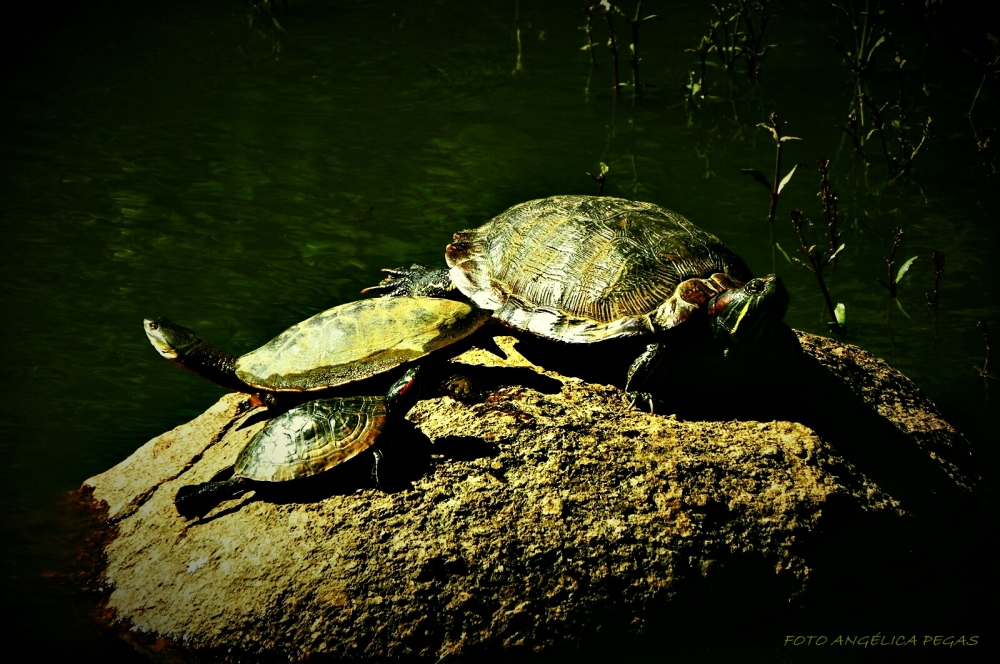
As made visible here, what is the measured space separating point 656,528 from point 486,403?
0.87 metres

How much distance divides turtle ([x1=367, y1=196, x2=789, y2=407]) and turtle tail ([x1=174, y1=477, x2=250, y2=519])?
1.37 m

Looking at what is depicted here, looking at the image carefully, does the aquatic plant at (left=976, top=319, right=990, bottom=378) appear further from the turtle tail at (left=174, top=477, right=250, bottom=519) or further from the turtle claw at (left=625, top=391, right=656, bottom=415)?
the turtle tail at (left=174, top=477, right=250, bottom=519)

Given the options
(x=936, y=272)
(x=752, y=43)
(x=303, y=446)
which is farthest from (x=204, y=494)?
(x=752, y=43)

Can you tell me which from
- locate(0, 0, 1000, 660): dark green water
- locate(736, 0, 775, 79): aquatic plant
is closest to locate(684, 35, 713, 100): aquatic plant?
locate(0, 0, 1000, 660): dark green water

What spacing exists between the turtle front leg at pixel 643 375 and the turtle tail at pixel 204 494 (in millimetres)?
1564

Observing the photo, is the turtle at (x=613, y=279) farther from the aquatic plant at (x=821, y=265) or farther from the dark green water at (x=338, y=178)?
the aquatic plant at (x=821, y=265)

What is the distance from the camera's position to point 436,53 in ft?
26.7

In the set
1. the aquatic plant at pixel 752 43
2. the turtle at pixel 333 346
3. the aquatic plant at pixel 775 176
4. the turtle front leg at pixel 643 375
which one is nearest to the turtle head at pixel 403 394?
the turtle at pixel 333 346

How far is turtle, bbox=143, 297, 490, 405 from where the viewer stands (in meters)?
3.49

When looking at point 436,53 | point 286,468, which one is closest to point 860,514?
point 286,468

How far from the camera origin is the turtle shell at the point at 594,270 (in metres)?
3.58

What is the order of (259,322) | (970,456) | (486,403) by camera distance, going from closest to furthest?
1. (486,403)
2. (970,456)
3. (259,322)

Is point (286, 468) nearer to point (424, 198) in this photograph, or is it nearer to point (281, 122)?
point (424, 198)

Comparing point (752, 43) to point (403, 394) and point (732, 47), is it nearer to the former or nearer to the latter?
point (732, 47)
